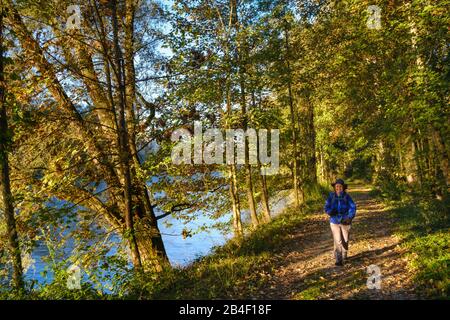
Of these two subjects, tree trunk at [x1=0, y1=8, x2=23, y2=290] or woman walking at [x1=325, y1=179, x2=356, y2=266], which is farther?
woman walking at [x1=325, y1=179, x2=356, y2=266]

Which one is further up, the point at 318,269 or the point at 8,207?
the point at 8,207

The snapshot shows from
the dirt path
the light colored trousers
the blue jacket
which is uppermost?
the blue jacket

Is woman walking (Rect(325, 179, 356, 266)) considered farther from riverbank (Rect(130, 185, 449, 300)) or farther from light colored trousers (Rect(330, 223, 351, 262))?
riverbank (Rect(130, 185, 449, 300))

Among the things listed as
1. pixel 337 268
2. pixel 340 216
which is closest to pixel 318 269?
pixel 337 268

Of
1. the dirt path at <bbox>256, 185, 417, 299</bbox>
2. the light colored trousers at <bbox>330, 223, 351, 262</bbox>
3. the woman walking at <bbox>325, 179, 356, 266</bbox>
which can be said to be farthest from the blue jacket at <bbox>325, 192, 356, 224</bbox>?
the dirt path at <bbox>256, 185, 417, 299</bbox>

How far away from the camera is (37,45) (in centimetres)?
863

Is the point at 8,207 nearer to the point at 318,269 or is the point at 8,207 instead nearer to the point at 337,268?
the point at 318,269

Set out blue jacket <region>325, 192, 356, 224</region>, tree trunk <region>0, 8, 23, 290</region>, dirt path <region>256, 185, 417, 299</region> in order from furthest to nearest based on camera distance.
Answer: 1. blue jacket <region>325, 192, 356, 224</region>
2. dirt path <region>256, 185, 417, 299</region>
3. tree trunk <region>0, 8, 23, 290</region>

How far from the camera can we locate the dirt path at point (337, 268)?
7402 mm

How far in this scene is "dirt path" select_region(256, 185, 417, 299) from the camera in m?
7.40

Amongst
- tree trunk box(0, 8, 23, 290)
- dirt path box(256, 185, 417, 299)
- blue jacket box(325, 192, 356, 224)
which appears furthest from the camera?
blue jacket box(325, 192, 356, 224)

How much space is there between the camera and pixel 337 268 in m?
9.05

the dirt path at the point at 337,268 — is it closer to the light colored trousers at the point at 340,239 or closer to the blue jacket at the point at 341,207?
the light colored trousers at the point at 340,239

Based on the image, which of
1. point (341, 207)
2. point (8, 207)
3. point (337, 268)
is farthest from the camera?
point (341, 207)
